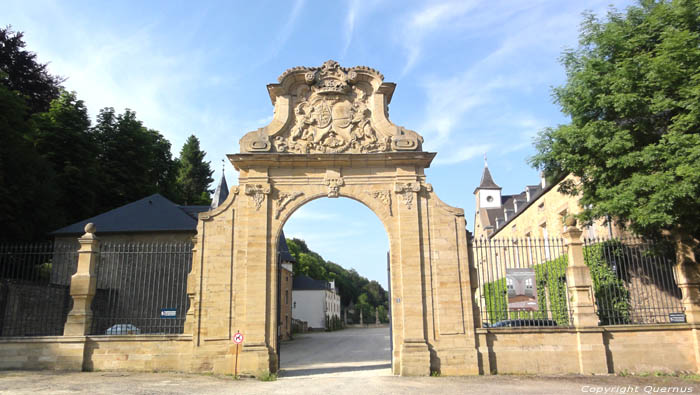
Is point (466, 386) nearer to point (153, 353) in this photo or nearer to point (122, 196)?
point (153, 353)

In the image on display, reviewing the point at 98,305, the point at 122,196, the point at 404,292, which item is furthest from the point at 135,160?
the point at 404,292

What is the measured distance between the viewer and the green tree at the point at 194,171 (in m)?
55.7

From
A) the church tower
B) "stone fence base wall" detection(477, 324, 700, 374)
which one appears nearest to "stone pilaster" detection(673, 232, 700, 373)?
"stone fence base wall" detection(477, 324, 700, 374)

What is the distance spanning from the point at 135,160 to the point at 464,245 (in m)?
27.0

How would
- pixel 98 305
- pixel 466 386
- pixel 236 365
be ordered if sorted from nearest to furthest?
pixel 466 386 → pixel 236 365 → pixel 98 305

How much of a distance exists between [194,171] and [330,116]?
47.5 meters

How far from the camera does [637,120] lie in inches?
475

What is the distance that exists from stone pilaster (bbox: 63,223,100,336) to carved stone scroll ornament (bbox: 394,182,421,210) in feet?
26.0

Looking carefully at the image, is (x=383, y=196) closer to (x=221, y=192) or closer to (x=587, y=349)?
(x=587, y=349)

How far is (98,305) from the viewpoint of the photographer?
20.3 m

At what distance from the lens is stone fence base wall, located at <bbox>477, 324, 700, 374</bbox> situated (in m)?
11.6

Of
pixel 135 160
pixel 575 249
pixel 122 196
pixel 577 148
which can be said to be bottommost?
pixel 575 249

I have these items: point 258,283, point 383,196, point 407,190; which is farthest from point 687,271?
point 258,283

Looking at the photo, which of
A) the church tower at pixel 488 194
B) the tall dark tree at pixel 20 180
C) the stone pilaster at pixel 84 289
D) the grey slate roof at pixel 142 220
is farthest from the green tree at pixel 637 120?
the church tower at pixel 488 194
